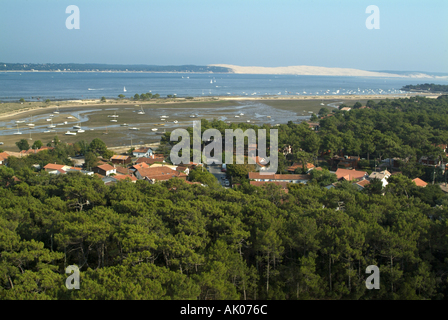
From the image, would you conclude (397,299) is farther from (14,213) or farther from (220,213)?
(14,213)

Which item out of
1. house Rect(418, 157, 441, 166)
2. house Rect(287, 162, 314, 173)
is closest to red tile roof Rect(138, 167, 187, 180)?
house Rect(287, 162, 314, 173)

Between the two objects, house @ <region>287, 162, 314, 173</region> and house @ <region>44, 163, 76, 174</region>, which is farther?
house @ <region>287, 162, 314, 173</region>

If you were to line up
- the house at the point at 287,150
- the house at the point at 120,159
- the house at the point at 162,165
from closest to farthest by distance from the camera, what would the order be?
the house at the point at 162,165 → the house at the point at 120,159 → the house at the point at 287,150

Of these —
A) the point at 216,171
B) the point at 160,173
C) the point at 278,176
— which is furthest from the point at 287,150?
the point at 160,173

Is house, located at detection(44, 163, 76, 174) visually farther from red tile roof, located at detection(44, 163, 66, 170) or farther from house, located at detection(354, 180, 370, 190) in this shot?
house, located at detection(354, 180, 370, 190)

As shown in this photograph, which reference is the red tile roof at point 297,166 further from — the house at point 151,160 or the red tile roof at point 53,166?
the red tile roof at point 53,166

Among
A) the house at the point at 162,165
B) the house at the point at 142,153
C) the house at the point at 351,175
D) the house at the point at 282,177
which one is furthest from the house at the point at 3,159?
the house at the point at 351,175

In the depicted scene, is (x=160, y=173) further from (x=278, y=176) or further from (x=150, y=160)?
(x=278, y=176)

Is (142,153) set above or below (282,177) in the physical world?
above
